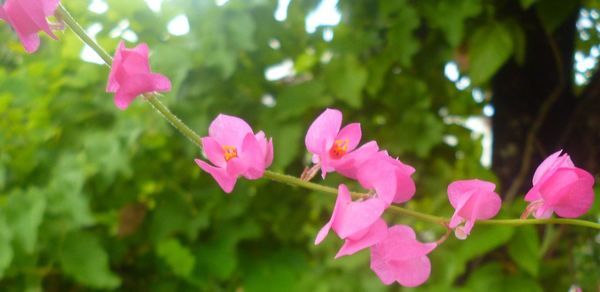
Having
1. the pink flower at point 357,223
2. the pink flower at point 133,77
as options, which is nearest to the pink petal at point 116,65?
the pink flower at point 133,77

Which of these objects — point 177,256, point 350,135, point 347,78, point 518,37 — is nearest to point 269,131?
point 347,78

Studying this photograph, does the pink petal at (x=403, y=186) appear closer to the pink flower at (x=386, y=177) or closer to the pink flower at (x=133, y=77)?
the pink flower at (x=386, y=177)

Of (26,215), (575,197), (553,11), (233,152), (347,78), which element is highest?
(26,215)

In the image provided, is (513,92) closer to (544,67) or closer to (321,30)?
(544,67)

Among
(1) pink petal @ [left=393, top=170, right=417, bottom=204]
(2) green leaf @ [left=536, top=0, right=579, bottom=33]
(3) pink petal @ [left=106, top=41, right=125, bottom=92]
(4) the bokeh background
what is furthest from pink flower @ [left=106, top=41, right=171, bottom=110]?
(2) green leaf @ [left=536, top=0, right=579, bottom=33]

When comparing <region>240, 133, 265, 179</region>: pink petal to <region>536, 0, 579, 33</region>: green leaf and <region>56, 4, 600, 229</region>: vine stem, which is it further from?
<region>536, 0, 579, 33</region>: green leaf

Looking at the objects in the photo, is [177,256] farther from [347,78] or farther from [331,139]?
[331,139]

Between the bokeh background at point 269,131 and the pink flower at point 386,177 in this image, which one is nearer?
the pink flower at point 386,177
